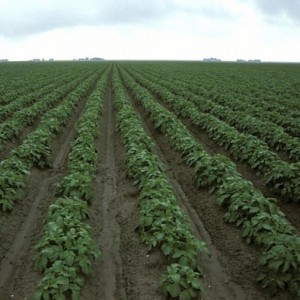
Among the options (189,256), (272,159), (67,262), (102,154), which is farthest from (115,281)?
(102,154)

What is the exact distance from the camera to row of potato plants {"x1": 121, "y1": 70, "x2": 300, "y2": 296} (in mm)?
4934

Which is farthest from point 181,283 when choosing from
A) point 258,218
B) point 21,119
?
point 21,119

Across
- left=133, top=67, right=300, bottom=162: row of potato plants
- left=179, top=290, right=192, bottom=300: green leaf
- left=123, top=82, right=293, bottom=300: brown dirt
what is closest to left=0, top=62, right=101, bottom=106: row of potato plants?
left=133, top=67, right=300, bottom=162: row of potato plants

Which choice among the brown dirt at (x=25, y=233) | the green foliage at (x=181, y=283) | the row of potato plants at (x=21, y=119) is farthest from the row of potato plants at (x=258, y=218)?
the row of potato plants at (x=21, y=119)

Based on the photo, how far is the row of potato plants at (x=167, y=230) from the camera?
185 inches

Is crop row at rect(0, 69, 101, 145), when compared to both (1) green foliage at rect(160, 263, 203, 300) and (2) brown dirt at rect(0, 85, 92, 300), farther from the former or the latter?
(1) green foliage at rect(160, 263, 203, 300)

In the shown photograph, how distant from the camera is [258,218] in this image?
5.87 metres

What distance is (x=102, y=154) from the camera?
11.5m

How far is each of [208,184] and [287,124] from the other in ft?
23.1

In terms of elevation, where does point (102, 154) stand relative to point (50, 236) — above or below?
below

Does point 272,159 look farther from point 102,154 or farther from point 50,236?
point 50,236

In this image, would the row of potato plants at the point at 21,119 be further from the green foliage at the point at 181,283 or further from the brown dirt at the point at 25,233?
the green foliage at the point at 181,283

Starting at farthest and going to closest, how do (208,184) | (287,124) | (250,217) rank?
(287,124) < (208,184) < (250,217)

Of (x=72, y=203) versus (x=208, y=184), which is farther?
(x=208, y=184)
